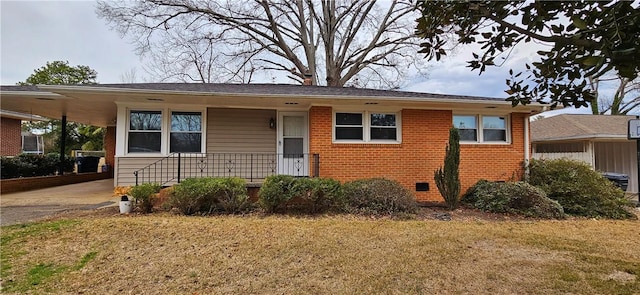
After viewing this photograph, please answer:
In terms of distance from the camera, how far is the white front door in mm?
9438

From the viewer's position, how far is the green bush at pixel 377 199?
7039mm

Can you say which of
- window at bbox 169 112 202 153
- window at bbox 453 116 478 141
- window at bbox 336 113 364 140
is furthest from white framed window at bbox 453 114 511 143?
window at bbox 169 112 202 153

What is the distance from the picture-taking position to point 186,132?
29.1 feet

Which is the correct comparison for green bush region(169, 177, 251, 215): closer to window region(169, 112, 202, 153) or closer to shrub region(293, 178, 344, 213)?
shrub region(293, 178, 344, 213)

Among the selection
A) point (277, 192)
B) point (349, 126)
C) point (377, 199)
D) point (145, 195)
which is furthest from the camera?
point (349, 126)

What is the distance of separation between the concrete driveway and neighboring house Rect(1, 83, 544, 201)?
90 centimetres

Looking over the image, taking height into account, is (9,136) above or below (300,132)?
above

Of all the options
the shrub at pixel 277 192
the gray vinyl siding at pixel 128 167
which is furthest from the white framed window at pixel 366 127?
the gray vinyl siding at pixel 128 167

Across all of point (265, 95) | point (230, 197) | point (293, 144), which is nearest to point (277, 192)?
point (230, 197)

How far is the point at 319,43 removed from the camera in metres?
21.1

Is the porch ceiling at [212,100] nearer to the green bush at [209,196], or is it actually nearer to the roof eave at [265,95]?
the roof eave at [265,95]

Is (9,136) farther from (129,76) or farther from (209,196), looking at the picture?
(209,196)

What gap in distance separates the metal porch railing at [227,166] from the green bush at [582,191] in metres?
6.28

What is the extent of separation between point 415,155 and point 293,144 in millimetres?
3609
